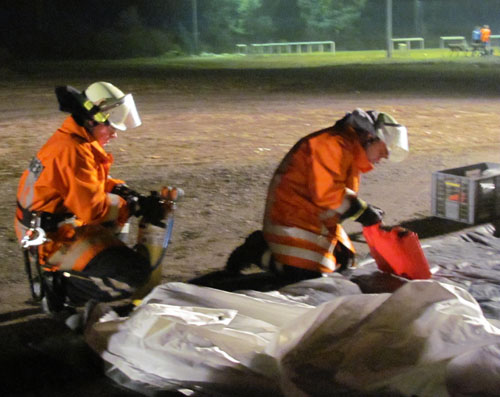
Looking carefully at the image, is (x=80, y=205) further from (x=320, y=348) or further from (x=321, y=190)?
(x=320, y=348)

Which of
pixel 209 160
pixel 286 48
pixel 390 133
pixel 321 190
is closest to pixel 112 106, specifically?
pixel 321 190

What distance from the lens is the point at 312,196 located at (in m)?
4.93

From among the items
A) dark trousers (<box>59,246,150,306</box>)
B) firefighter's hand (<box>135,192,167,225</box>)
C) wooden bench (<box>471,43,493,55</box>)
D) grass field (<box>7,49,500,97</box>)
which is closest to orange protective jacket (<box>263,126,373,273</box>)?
firefighter's hand (<box>135,192,167,225</box>)

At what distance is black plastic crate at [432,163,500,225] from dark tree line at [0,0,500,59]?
35.8 meters

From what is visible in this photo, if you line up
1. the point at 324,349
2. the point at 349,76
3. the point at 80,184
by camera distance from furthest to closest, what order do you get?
the point at 349,76
the point at 80,184
the point at 324,349

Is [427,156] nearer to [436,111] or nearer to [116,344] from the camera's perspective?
[436,111]

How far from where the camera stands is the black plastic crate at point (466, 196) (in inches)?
254

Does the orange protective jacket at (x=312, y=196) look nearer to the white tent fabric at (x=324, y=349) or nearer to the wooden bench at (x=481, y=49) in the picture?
the white tent fabric at (x=324, y=349)

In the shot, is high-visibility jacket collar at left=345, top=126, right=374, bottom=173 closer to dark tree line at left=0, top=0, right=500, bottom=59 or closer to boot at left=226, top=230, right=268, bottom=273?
boot at left=226, top=230, right=268, bottom=273

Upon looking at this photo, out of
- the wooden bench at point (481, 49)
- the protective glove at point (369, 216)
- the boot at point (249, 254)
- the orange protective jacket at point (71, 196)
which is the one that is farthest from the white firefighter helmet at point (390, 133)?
the wooden bench at point (481, 49)

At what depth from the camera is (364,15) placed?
58.4 metres

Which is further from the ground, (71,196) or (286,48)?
(71,196)

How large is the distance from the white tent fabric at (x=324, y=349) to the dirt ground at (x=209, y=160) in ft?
0.93

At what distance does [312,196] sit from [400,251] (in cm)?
68
